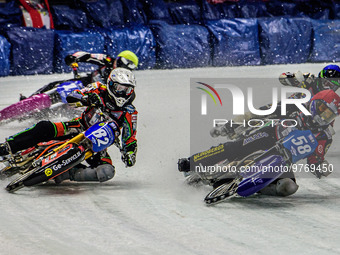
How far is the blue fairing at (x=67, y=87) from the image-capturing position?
30.7 ft

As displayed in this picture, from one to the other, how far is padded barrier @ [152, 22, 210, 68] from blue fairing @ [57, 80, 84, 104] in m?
4.37

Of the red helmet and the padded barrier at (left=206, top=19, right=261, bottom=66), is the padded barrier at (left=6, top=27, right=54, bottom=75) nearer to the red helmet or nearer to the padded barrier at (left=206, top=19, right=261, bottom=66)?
the padded barrier at (left=206, top=19, right=261, bottom=66)

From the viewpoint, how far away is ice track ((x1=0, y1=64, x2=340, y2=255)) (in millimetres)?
4465

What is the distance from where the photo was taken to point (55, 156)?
5.89m

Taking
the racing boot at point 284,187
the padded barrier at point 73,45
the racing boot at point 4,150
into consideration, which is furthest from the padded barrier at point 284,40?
the racing boot at point 4,150

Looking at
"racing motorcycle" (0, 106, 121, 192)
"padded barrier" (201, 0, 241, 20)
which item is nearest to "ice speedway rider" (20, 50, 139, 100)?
"racing motorcycle" (0, 106, 121, 192)

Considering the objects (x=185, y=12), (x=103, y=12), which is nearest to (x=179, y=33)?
(x=185, y=12)

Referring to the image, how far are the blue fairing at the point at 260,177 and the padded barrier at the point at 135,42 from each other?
7.76 metres

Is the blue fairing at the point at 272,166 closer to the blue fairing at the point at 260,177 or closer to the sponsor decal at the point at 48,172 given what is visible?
the blue fairing at the point at 260,177

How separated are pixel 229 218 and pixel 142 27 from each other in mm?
8746

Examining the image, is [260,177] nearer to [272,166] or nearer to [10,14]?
[272,166]

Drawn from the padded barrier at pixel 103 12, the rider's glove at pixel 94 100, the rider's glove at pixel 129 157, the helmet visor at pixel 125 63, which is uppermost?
the padded barrier at pixel 103 12

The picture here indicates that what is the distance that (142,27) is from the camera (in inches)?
529

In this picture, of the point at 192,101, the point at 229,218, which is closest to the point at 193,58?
the point at 192,101
